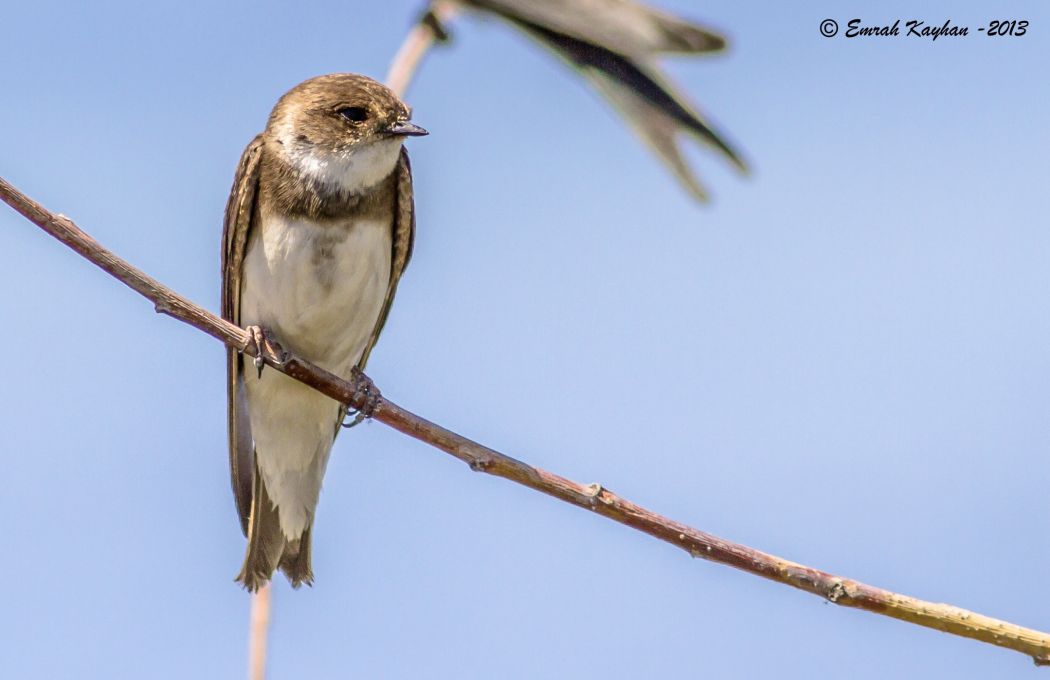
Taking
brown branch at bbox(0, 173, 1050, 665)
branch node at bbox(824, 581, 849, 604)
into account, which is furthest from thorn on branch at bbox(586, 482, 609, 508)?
branch node at bbox(824, 581, 849, 604)

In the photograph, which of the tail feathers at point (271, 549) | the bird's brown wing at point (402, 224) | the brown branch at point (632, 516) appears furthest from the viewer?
the tail feathers at point (271, 549)

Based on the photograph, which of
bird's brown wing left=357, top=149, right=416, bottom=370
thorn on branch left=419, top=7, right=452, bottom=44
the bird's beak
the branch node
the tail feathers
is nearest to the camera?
thorn on branch left=419, top=7, right=452, bottom=44

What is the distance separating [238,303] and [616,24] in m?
4.70

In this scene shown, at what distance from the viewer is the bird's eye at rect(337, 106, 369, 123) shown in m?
5.46

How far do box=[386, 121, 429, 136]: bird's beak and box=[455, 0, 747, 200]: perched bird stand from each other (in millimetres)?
A: 3943

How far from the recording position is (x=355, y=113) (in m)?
5.48

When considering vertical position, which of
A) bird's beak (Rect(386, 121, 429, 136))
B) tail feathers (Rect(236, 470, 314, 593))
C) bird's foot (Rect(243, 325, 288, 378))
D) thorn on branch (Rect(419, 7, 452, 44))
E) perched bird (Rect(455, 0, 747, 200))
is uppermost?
bird's beak (Rect(386, 121, 429, 136))

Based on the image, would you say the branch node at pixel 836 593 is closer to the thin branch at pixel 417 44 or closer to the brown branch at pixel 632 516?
the brown branch at pixel 632 516

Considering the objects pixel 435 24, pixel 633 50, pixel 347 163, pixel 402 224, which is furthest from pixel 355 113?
pixel 633 50

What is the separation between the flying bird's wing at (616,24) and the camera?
114 centimetres

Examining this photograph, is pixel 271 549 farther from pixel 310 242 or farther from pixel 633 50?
pixel 633 50

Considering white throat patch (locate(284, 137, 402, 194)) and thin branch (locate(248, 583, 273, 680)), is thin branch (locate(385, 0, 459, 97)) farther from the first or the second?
white throat patch (locate(284, 137, 402, 194))

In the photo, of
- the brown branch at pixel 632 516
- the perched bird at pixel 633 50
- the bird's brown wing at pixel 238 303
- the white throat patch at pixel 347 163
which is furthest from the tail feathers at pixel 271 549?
the perched bird at pixel 633 50

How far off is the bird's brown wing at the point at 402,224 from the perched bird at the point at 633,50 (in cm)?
439
